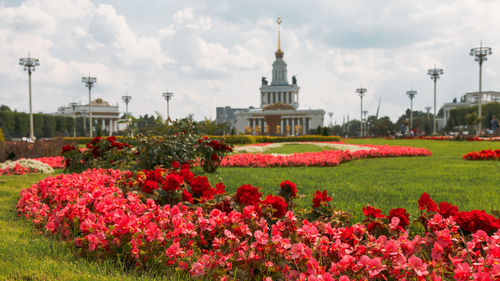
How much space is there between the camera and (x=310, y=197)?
Result: 15.4ft

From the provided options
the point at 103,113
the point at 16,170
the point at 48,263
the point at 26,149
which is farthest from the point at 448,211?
the point at 103,113

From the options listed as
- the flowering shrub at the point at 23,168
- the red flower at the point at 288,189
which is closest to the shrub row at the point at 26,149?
the flowering shrub at the point at 23,168

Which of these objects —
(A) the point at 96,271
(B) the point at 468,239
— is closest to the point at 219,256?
(A) the point at 96,271

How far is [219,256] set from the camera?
7.22 ft

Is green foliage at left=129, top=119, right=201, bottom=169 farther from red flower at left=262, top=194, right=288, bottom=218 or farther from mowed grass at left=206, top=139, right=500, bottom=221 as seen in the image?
red flower at left=262, top=194, right=288, bottom=218

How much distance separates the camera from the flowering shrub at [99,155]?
6246 millimetres

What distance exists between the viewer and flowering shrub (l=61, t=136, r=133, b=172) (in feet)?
20.5

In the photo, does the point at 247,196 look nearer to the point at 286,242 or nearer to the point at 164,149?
the point at 286,242

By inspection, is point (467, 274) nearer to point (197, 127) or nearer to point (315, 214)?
point (315, 214)

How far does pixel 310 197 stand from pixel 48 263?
3105 millimetres

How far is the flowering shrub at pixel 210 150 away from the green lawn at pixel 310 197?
0.31 metres

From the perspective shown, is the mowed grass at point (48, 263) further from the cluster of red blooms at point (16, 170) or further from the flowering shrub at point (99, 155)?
the cluster of red blooms at point (16, 170)

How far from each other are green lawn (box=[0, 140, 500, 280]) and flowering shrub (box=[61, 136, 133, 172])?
0.94 m

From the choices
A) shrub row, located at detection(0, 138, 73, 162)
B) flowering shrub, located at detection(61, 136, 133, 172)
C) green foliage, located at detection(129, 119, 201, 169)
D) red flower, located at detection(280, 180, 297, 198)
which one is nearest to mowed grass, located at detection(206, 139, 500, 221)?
green foliage, located at detection(129, 119, 201, 169)
